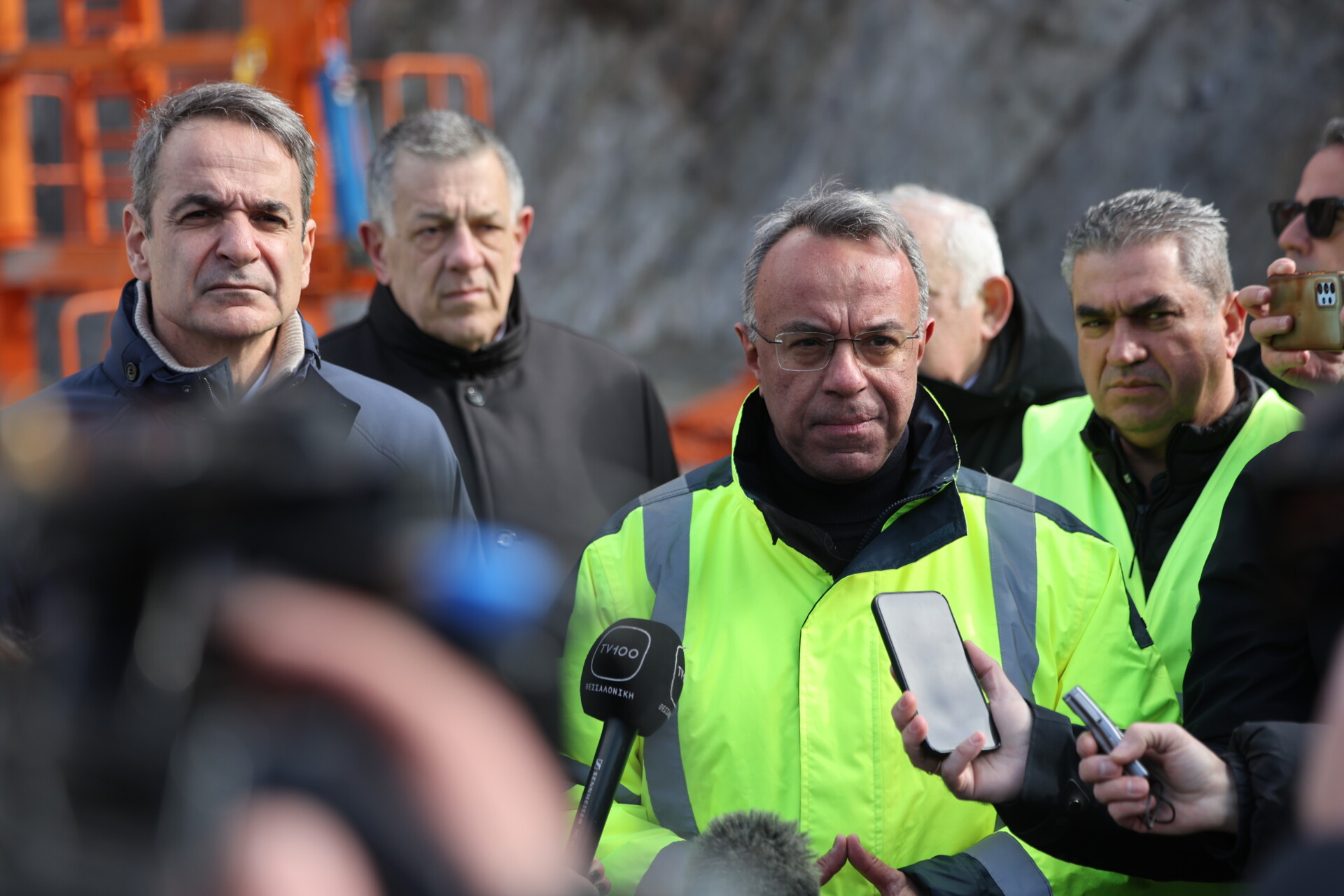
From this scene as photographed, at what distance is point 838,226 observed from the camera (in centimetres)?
239

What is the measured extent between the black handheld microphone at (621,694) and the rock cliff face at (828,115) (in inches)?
523

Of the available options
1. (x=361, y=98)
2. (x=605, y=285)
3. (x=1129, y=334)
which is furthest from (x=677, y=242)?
(x=1129, y=334)

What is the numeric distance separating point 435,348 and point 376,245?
1.39 feet

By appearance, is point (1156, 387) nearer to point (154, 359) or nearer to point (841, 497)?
point (841, 497)

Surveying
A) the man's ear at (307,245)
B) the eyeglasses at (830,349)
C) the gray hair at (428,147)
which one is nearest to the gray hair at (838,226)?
the eyeglasses at (830,349)

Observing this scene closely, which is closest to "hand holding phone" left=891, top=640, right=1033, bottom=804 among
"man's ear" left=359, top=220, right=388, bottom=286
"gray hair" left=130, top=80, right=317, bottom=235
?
"gray hair" left=130, top=80, right=317, bottom=235

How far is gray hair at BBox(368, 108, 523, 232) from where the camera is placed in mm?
3432

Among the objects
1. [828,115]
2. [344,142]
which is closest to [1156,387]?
[344,142]

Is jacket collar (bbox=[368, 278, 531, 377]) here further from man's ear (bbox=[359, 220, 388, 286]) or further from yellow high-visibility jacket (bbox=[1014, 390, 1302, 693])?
yellow high-visibility jacket (bbox=[1014, 390, 1302, 693])

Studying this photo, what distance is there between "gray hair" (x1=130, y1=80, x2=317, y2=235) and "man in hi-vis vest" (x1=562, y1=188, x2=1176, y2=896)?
946 mm

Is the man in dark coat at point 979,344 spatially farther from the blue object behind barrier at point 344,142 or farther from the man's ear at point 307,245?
the blue object behind barrier at point 344,142

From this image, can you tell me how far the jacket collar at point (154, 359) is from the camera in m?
2.30

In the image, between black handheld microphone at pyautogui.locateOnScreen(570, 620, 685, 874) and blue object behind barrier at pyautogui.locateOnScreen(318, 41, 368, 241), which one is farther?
blue object behind barrier at pyautogui.locateOnScreen(318, 41, 368, 241)

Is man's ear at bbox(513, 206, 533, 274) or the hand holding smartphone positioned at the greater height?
man's ear at bbox(513, 206, 533, 274)
